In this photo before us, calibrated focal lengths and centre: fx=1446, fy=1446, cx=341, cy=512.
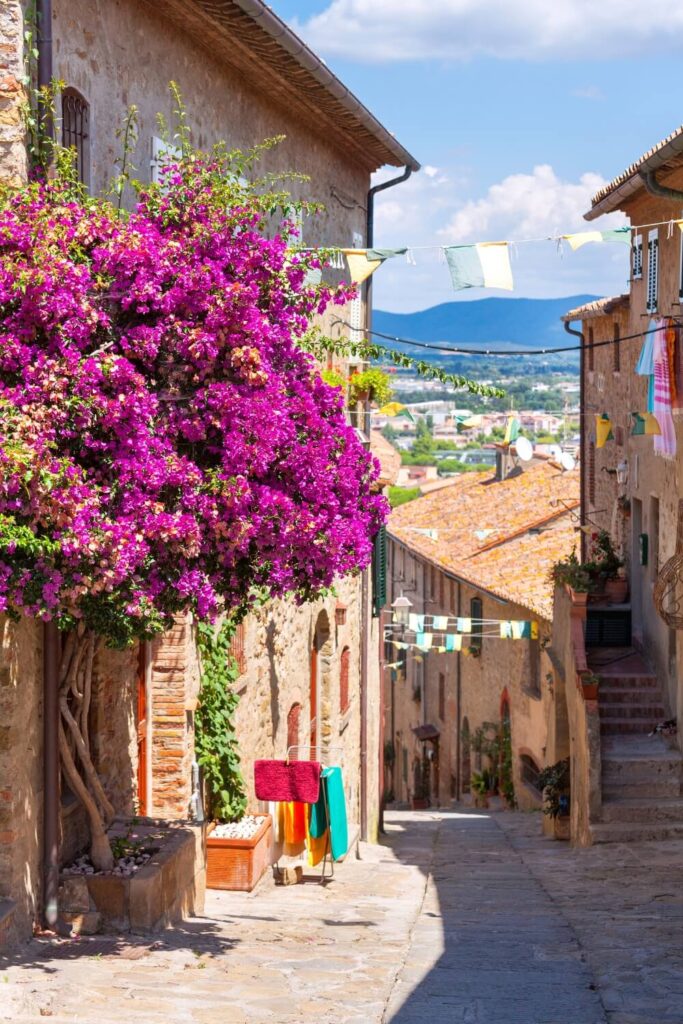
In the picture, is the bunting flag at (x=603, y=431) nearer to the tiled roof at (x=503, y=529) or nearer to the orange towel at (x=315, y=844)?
the tiled roof at (x=503, y=529)

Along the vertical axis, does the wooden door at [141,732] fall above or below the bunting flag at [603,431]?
below

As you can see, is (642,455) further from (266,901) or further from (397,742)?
(397,742)

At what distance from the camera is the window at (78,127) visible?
9719 millimetres

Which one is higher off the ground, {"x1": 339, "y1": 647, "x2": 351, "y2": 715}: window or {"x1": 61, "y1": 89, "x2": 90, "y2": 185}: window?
{"x1": 61, "y1": 89, "x2": 90, "y2": 185}: window

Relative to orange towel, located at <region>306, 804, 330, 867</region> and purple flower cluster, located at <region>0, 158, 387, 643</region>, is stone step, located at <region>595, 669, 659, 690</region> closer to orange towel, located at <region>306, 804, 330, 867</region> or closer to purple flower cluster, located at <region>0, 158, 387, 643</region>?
orange towel, located at <region>306, 804, 330, 867</region>

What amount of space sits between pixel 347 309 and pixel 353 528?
486 inches

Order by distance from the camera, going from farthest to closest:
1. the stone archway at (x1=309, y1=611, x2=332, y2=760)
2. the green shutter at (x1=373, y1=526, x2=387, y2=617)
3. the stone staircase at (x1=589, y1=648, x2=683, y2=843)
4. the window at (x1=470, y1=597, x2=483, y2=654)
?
the window at (x1=470, y1=597, x2=483, y2=654), the green shutter at (x1=373, y1=526, x2=387, y2=617), the stone archway at (x1=309, y1=611, x2=332, y2=760), the stone staircase at (x1=589, y1=648, x2=683, y2=843)

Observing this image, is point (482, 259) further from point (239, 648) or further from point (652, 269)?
point (652, 269)

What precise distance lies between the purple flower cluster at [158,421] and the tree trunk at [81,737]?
47.8 inches

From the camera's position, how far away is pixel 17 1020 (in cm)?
720

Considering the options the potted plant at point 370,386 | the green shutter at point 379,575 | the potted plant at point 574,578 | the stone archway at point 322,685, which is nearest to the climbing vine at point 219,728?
the stone archway at point 322,685

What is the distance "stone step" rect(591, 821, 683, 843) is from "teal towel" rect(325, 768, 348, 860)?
3.37 m

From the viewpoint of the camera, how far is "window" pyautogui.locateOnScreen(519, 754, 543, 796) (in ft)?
92.9

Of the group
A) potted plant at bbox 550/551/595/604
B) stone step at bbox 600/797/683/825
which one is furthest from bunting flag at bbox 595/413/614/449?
stone step at bbox 600/797/683/825
